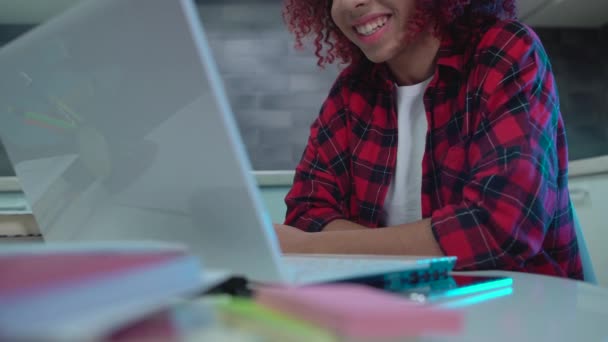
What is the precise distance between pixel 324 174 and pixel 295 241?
15.7 inches

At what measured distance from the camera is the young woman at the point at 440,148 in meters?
0.77

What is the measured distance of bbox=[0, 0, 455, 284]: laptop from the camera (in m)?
0.32

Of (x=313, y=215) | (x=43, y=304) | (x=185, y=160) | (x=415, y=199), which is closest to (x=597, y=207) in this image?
(x=415, y=199)

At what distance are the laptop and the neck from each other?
2.55ft

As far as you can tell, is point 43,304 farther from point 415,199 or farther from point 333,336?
point 415,199

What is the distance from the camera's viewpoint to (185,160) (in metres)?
0.36

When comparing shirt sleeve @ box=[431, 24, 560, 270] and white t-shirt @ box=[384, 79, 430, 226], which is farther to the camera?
white t-shirt @ box=[384, 79, 430, 226]

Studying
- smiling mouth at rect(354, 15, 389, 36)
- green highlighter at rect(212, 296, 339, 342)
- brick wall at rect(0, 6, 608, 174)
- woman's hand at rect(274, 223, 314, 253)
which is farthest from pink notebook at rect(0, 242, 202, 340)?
brick wall at rect(0, 6, 608, 174)

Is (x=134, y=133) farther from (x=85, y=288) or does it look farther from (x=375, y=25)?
(x=375, y=25)

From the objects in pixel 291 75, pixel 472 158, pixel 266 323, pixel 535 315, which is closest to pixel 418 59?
pixel 472 158

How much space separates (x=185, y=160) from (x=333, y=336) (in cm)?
21

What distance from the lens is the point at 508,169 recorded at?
2.59ft

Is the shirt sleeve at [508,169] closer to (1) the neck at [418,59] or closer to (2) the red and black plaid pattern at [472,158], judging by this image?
(2) the red and black plaid pattern at [472,158]

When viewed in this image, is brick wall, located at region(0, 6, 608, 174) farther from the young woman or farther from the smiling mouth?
the smiling mouth
